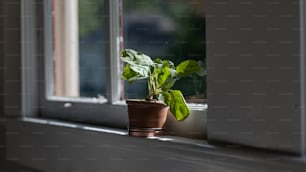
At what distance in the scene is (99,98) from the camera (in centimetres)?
112

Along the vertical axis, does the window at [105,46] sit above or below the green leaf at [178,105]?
above

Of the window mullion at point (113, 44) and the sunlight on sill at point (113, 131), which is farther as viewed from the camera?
the window mullion at point (113, 44)

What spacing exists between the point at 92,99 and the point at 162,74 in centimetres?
36

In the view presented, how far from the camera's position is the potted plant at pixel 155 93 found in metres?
0.81

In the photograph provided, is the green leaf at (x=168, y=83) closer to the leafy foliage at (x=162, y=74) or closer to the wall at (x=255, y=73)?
the leafy foliage at (x=162, y=74)

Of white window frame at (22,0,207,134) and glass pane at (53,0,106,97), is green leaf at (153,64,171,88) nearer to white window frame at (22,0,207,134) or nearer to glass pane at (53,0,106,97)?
white window frame at (22,0,207,134)

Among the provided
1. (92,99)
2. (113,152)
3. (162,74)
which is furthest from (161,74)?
(92,99)

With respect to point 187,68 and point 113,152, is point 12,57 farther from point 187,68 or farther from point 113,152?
point 187,68

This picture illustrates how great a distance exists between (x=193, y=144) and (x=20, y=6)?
2.52 ft

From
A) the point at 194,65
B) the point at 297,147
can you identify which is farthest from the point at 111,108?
the point at 297,147

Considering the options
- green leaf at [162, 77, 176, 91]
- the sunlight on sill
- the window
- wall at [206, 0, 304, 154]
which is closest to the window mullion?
the window

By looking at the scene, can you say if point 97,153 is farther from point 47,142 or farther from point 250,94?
point 250,94

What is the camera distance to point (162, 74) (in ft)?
2.74

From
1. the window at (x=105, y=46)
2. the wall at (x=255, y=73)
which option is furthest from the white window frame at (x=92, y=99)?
the wall at (x=255, y=73)
